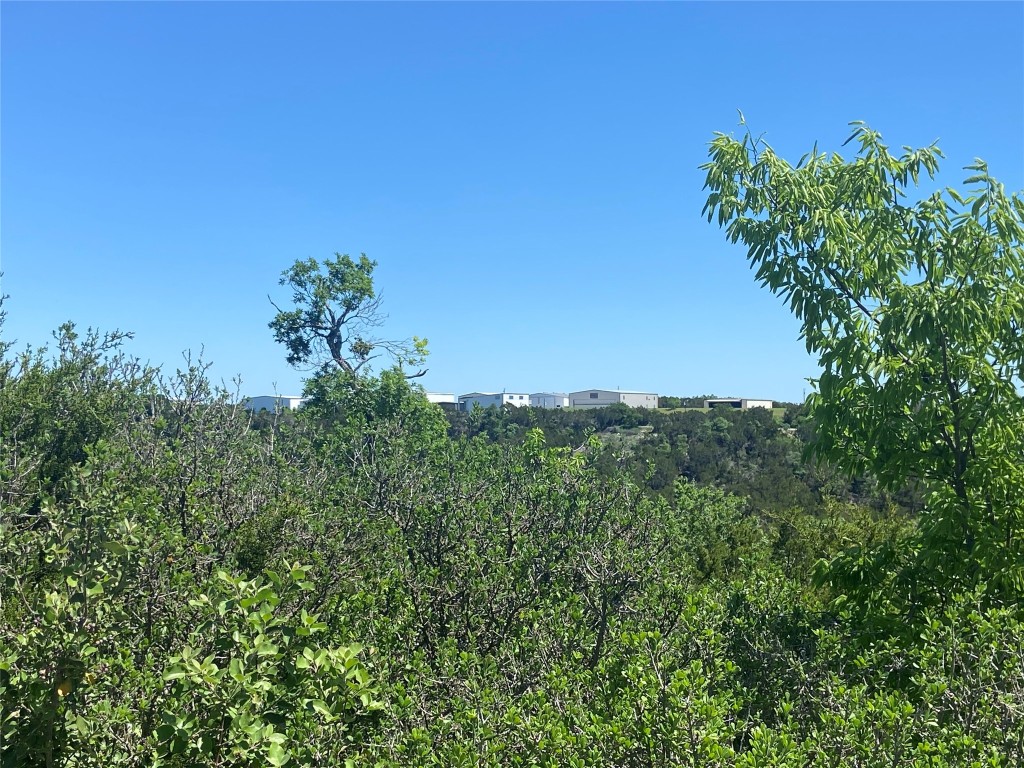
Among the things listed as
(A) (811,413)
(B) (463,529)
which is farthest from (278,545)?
(A) (811,413)

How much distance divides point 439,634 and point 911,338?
12.0 ft

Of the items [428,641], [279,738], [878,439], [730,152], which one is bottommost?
[428,641]

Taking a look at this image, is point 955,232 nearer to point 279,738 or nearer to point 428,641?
point 428,641

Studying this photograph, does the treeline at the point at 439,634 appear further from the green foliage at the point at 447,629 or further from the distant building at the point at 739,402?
the distant building at the point at 739,402

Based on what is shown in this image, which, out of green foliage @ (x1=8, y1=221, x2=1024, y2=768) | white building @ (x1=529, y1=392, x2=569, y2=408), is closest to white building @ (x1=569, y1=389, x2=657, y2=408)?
white building @ (x1=529, y1=392, x2=569, y2=408)

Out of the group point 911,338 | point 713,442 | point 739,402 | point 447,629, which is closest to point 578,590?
point 447,629

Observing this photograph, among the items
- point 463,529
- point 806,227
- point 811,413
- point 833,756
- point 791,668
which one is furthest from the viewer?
point 463,529

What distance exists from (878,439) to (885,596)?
112 centimetres

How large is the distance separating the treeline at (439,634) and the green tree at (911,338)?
1.22 ft

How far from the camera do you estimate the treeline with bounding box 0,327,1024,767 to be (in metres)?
2.92

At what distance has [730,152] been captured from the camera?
537cm

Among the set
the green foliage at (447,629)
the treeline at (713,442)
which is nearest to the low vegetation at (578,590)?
the green foliage at (447,629)

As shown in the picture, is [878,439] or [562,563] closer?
[878,439]

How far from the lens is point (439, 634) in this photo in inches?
205
